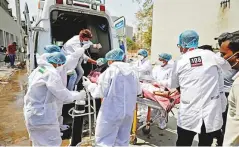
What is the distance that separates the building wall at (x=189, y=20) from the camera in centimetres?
A: 733

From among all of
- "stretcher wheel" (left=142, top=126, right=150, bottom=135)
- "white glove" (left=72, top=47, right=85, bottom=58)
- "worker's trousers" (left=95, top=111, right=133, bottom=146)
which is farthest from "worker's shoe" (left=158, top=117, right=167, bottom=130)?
"white glove" (left=72, top=47, right=85, bottom=58)

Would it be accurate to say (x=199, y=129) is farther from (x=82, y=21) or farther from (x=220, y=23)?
(x=220, y=23)

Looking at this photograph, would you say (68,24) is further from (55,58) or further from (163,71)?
(55,58)

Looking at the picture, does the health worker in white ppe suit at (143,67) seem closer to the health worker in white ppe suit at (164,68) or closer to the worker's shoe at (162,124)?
the health worker in white ppe suit at (164,68)

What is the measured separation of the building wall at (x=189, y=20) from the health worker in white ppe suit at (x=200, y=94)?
Result: 226 inches

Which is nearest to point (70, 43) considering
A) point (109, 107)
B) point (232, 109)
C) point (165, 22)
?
point (109, 107)

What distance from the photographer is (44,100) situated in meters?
2.51

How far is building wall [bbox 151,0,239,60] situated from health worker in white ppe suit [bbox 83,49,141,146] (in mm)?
5809

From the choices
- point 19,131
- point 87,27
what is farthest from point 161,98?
point 87,27

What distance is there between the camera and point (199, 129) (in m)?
2.17

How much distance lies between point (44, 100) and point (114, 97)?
2.65ft

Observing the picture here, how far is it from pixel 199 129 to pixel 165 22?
26.9 feet

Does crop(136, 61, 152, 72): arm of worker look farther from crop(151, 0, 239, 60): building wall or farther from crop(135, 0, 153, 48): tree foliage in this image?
crop(135, 0, 153, 48): tree foliage

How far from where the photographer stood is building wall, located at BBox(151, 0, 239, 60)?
733 cm
